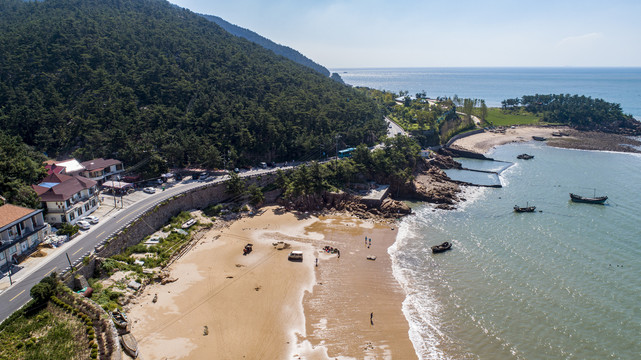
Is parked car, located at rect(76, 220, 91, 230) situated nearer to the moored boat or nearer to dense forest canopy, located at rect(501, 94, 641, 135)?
the moored boat

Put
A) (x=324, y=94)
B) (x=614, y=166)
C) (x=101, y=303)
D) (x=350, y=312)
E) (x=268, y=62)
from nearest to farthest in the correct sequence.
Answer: (x=101, y=303) → (x=350, y=312) → (x=614, y=166) → (x=324, y=94) → (x=268, y=62)

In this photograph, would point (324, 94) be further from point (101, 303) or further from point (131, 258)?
point (101, 303)

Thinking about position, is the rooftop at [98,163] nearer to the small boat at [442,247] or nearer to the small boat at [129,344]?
the small boat at [129,344]

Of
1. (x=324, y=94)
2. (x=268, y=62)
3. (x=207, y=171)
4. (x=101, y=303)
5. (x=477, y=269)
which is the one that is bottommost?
(x=477, y=269)

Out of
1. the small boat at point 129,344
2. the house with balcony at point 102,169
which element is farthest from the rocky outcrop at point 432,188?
the house with balcony at point 102,169

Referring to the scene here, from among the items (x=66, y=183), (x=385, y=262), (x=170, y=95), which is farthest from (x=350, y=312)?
(x=170, y=95)

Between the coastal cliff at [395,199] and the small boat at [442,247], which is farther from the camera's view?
the coastal cliff at [395,199]
